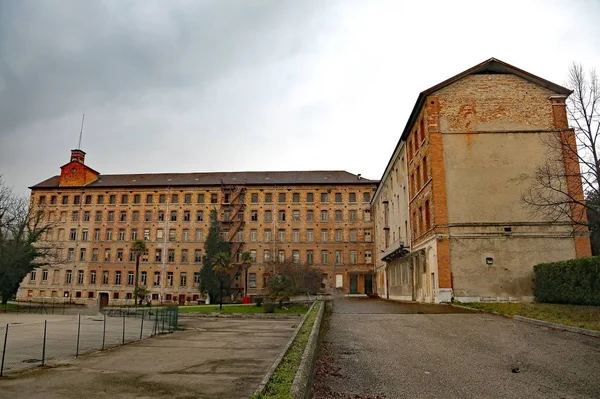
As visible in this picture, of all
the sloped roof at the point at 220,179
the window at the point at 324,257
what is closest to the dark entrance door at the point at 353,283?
the window at the point at 324,257

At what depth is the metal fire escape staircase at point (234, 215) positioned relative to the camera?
55.8 metres

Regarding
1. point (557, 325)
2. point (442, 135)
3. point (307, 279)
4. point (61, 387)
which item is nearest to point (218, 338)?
→ point (61, 387)

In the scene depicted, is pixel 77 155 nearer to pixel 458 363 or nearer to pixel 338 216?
pixel 338 216

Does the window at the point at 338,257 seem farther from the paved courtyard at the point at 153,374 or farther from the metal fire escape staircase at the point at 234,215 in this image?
the paved courtyard at the point at 153,374

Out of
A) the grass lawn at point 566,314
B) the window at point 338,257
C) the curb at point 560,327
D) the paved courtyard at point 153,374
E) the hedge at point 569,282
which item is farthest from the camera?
the window at point 338,257

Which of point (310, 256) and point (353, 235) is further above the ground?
point (353, 235)

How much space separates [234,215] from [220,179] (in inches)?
231

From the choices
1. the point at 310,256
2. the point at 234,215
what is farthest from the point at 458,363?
the point at 234,215

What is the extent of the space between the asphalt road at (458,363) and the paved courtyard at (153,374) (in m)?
1.84

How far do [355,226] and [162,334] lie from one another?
39.6m

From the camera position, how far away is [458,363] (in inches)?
294

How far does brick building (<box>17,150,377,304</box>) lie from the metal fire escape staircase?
0.13m

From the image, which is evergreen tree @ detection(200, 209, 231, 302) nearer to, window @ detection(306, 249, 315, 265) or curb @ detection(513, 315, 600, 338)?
window @ detection(306, 249, 315, 265)

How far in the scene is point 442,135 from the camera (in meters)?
23.6
